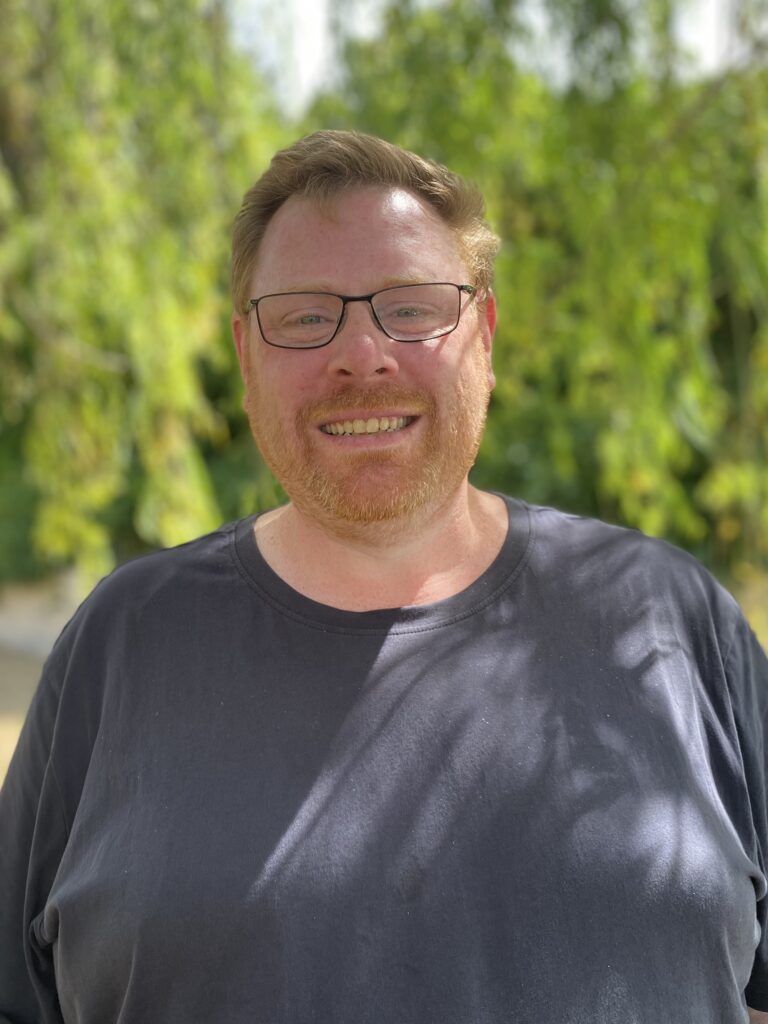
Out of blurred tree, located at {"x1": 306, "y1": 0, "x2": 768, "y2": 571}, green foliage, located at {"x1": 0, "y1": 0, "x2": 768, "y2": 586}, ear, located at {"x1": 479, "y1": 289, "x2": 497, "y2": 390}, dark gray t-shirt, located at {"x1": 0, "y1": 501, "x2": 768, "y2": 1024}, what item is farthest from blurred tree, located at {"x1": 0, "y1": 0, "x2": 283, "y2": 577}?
dark gray t-shirt, located at {"x1": 0, "y1": 501, "x2": 768, "y2": 1024}

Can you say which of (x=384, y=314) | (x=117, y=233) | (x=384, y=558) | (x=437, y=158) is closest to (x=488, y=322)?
(x=384, y=314)

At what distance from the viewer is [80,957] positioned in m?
1.13

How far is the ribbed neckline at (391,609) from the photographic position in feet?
3.92

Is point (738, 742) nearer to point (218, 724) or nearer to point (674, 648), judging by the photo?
point (674, 648)

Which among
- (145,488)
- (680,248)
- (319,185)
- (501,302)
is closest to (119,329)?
(145,488)

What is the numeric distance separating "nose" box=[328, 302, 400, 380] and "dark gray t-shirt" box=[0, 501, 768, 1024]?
0.75 feet

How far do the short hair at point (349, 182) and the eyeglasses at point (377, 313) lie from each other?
0.26 ft

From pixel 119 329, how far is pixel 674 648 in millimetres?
2887

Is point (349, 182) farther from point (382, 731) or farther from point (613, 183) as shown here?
point (613, 183)

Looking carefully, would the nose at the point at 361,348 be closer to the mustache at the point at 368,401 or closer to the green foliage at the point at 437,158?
the mustache at the point at 368,401

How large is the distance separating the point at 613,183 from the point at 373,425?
2321mm

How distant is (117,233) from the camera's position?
3521 millimetres

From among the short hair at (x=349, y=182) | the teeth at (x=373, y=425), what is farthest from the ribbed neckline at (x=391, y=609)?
the short hair at (x=349, y=182)

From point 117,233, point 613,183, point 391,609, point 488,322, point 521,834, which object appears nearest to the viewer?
point 521,834
